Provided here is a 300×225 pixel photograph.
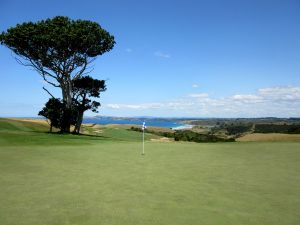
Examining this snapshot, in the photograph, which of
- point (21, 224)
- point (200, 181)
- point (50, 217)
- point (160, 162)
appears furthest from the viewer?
point (160, 162)

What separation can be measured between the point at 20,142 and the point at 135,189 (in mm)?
17070

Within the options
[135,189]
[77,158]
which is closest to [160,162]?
[77,158]

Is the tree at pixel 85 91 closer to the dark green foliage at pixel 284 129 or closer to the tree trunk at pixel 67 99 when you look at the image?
the tree trunk at pixel 67 99

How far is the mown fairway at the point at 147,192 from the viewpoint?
7254 mm

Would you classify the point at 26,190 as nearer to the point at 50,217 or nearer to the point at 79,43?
the point at 50,217

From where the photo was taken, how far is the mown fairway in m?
7.25

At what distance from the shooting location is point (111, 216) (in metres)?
7.30

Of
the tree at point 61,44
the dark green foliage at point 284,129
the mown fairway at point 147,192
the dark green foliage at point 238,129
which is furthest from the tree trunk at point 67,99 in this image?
the dark green foliage at point 238,129

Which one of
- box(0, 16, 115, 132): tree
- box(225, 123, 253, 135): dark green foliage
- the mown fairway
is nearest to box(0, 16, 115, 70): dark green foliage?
box(0, 16, 115, 132): tree

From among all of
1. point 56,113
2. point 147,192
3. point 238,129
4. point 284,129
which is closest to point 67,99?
point 56,113

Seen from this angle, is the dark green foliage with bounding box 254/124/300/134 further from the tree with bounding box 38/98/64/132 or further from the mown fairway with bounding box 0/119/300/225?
the mown fairway with bounding box 0/119/300/225

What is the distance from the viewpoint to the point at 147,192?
9.51 meters

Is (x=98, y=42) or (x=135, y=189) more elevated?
(x=98, y=42)

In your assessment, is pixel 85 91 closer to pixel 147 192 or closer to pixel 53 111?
pixel 53 111
